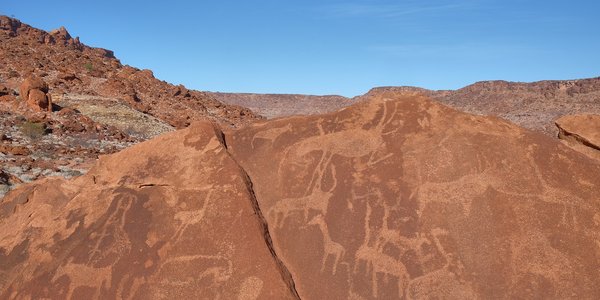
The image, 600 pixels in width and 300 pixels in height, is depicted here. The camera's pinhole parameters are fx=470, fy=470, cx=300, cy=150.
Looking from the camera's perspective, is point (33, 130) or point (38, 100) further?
point (38, 100)

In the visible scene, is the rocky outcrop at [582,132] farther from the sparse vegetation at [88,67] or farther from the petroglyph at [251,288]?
the sparse vegetation at [88,67]

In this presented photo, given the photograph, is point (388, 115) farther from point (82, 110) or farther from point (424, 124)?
point (82, 110)

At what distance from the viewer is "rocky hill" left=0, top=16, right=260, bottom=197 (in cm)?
1410

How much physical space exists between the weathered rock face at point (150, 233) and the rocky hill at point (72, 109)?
608 centimetres

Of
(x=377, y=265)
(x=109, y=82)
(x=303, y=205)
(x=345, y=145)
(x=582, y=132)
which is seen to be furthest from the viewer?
(x=109, y=82)

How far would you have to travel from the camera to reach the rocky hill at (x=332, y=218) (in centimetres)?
352

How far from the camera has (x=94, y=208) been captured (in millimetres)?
4281

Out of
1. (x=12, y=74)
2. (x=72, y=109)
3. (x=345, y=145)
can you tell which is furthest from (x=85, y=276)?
(x=12, y=74)

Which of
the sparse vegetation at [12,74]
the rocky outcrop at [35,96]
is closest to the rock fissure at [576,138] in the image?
the rocky outcrop at [35,96]

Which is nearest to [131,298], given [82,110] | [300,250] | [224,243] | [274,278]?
[224,243]

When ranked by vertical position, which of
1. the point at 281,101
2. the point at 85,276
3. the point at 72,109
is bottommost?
the point at 85,276

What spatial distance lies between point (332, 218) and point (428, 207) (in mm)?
793

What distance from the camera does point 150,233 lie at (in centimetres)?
391

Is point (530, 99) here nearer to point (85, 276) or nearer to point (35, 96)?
point (35, 96)
